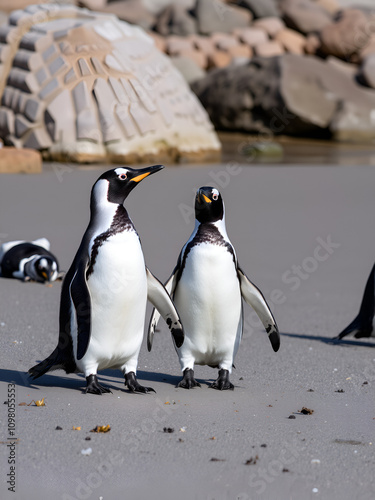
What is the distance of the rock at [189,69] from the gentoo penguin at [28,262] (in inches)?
591

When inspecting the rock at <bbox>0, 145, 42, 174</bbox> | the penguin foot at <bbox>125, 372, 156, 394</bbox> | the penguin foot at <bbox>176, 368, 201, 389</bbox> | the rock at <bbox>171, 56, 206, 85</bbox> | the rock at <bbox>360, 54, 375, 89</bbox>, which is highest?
the penguin foot at <bbox>125, 372, 156, 394</bbox>

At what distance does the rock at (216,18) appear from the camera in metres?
28.6

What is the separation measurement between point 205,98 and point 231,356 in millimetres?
16742

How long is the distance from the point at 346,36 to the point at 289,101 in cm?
788

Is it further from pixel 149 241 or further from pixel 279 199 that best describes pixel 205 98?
pixel 149 241

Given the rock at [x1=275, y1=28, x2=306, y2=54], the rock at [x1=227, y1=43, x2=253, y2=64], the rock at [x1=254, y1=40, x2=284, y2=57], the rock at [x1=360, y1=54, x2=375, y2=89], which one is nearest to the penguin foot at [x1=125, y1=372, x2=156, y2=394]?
the rock at [x1=360, y1=54, x2=375, y2=89]

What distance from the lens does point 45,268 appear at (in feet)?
22.7

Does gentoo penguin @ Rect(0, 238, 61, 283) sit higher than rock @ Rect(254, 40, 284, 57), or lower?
higher

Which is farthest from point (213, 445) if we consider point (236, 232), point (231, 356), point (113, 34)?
point (113, 34)

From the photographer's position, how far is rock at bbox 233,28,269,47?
27.1 metres

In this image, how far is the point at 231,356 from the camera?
4.27 meters

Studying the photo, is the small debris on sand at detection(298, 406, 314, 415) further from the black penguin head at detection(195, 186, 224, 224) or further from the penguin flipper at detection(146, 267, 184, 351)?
the black penguin head at detection(195, 186, 224, 224)

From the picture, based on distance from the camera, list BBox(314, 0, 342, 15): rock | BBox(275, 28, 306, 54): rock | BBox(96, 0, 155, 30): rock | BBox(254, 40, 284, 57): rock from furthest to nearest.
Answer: BBox(314, 0, 342, 15): rock
BBox(96, 0, 155, 30): rock
BBox(275, 28, 306, 54): rock
BBox(254, 40, 284, 57): rock

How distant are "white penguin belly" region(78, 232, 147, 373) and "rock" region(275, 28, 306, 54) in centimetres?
2444
